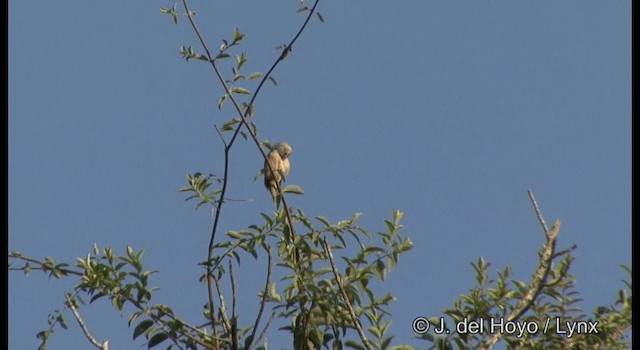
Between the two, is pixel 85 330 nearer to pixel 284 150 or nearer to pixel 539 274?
pixel 539 274

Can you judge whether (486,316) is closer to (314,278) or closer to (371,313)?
(371,313)

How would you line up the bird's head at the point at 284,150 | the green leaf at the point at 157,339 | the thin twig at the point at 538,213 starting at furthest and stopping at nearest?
the bird's head at the point at 284,150 < the green leaf at the point at 157,339 < the thin twig at the point at 538,213

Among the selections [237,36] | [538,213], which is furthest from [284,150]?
[538,213]
